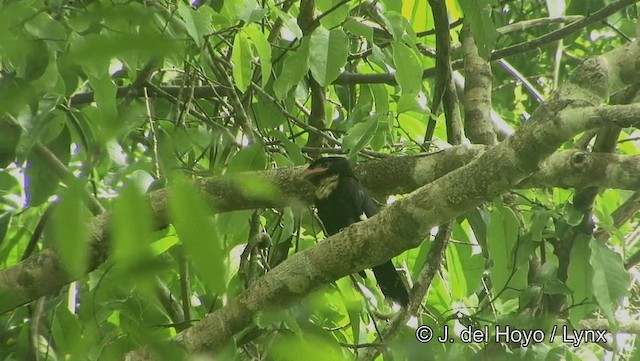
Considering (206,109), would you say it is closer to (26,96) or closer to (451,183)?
(451,183)

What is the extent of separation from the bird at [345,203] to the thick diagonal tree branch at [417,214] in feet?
1.93

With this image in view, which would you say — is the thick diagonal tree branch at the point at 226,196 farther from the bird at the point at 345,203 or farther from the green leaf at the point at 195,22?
the bird at the point at 345,203

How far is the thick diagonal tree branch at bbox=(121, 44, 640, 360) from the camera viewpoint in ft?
4.55

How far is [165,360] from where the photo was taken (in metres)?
0.75

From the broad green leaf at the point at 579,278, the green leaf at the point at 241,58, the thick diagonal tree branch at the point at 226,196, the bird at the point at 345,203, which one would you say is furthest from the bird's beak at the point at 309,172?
the broad green leaf at the point at 579,278

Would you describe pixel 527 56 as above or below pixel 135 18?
below

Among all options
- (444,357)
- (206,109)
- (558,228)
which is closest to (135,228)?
(444,357)

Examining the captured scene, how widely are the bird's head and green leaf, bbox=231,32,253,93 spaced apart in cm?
35

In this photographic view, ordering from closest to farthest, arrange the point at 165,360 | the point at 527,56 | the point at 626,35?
1. the point at 165,360
2. the point at 626,35
3. the point at 527,56

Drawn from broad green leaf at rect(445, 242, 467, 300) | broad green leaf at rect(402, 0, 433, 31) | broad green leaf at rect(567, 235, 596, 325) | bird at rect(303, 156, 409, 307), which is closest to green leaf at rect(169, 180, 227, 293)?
broad green leaf at rect(567, 235, 596, 325)

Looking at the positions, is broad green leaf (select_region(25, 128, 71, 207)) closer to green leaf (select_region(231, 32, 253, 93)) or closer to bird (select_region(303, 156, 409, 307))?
green leaf (select_region(231, 32, 253, 93))

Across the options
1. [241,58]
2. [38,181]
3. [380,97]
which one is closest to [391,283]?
[380,97]

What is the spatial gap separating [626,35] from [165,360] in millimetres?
1926

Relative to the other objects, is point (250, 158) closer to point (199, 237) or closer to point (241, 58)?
point (241, 58)
